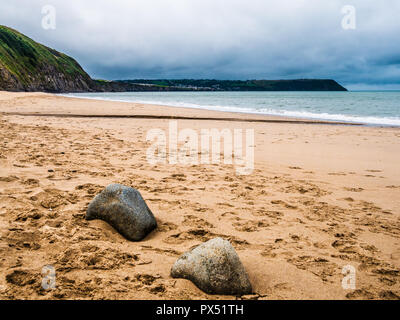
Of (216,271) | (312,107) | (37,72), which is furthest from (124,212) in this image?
(37,72)

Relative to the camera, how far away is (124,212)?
9.20 ft

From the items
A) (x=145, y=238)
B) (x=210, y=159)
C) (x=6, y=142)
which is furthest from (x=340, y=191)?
(x=6, y=142)

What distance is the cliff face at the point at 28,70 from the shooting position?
51159 mm

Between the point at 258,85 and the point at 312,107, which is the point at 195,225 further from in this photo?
the point at 258,85

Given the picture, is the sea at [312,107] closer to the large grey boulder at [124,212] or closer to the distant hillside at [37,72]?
the distant hillside at [37,72]

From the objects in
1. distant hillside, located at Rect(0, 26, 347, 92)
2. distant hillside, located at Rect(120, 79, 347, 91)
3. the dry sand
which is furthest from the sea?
distant hillside, located at Rect(120, 79, 347, 91)

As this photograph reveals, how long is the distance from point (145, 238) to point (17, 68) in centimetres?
7027

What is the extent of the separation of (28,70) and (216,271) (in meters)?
76.5

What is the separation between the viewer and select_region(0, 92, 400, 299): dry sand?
2107 mm

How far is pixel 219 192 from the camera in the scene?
4098mm

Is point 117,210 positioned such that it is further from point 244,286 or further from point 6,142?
point 6,142

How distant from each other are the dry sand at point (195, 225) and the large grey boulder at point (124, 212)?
0.09m

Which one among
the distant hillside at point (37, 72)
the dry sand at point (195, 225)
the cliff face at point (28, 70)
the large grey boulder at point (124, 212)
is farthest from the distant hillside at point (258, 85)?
the large grey boulder at point (124, 212)

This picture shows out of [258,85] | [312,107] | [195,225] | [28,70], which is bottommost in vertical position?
Result: [195,225]
